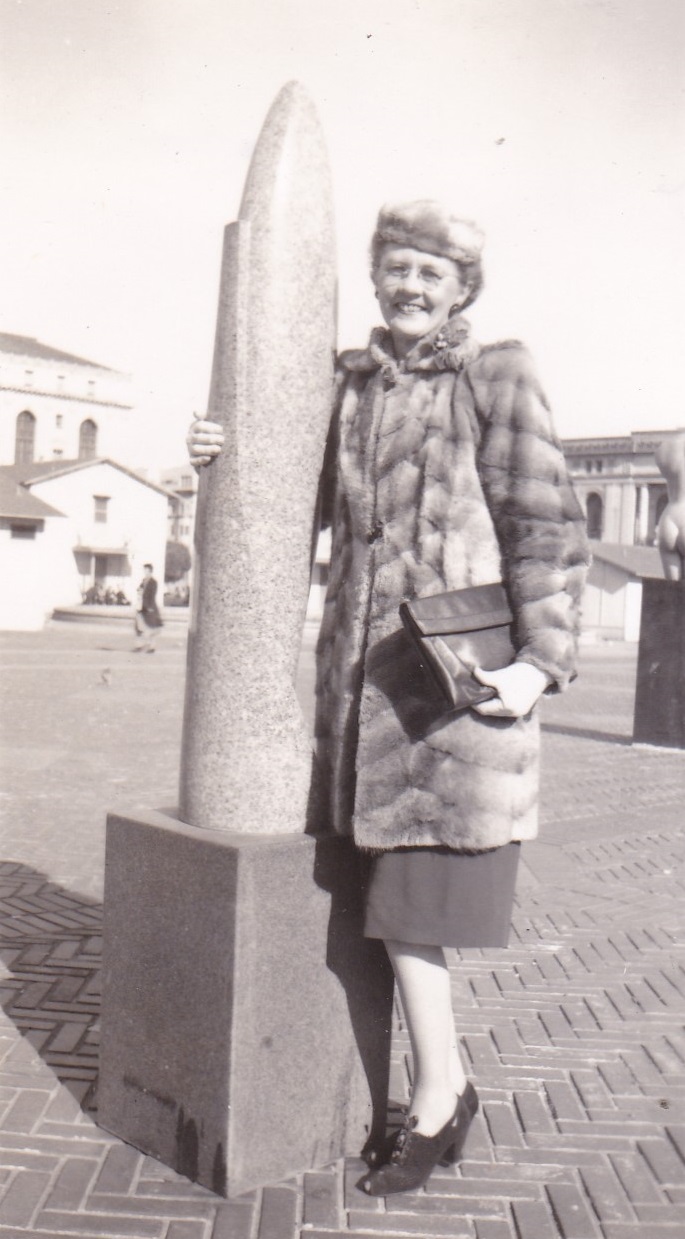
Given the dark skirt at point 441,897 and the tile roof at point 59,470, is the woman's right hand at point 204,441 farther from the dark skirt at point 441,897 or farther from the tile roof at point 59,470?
the tile roof at point 59,470

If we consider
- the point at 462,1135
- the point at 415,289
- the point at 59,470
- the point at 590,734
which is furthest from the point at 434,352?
the point at 59,470

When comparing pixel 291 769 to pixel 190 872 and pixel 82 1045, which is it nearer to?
pixel 190 872

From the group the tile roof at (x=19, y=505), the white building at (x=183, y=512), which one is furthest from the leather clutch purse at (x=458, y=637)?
the white building at (x=183, y=512)

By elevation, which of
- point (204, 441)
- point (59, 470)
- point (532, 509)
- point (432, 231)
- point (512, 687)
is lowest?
point (512, 687)

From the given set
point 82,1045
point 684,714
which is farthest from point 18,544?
point 82,1045

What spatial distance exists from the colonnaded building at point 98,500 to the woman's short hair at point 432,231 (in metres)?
14.4

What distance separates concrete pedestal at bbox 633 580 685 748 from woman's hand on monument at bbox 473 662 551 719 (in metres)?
9.57

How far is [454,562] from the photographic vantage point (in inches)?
114

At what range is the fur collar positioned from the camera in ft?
9.58

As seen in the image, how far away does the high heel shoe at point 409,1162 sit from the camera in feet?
9.98

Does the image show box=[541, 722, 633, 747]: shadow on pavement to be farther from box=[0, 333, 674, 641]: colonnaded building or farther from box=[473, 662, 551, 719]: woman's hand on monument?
box=[473, 662, 551, 719]: woman's hand on monument

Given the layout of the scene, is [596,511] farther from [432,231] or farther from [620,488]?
[432,231]

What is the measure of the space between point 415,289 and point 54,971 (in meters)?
3.09

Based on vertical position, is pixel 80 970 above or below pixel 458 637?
below
